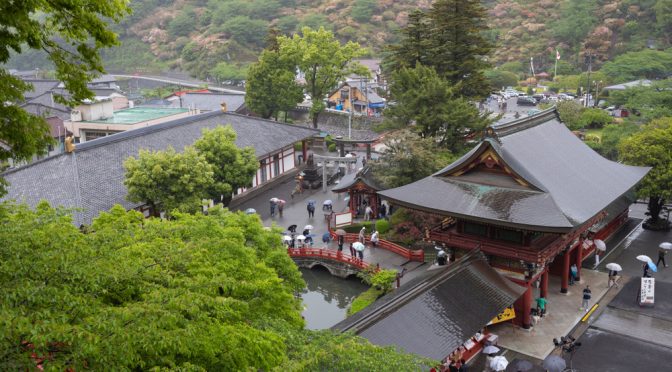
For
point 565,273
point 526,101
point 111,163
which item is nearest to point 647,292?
point 565,273

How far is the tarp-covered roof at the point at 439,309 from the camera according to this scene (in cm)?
1727

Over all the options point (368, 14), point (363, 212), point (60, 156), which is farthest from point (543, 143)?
point (368, 14)

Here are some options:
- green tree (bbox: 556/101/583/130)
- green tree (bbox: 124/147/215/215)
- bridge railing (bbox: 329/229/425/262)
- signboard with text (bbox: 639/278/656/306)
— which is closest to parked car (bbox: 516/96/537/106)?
green tree (bbox: 556/101/583/130)

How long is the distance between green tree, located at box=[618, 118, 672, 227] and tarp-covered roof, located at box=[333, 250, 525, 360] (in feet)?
50.8

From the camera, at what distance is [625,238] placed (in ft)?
109

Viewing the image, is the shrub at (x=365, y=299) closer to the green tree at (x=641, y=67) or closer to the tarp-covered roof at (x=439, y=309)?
the tarp-covered roof at (x=439, y=309)

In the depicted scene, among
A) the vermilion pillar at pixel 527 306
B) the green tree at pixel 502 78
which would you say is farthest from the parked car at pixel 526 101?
the vermilion pillar at pixel 527 306

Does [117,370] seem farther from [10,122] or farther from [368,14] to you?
[368,14]

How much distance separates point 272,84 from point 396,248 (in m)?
28.3

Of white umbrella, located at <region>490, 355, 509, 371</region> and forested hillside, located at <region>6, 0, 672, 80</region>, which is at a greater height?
forested hillside, located at <region>6, 0, 672, 80</region>

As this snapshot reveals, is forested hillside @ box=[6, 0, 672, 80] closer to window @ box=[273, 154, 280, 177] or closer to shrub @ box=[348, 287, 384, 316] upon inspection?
window @ box=[273, 154, 280, 177]

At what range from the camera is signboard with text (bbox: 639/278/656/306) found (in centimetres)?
2445

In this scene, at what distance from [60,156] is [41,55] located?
102 m

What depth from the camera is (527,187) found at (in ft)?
73.9
